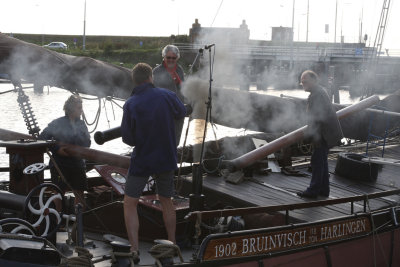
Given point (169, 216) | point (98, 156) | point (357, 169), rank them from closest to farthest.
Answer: point (169, 216), point (98, 156), point (357, 169)

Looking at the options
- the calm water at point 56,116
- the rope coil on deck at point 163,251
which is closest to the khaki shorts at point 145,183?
the rope coil on deck at point 163,251

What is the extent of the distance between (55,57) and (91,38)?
44668 millimetres

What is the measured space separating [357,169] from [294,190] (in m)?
1.30

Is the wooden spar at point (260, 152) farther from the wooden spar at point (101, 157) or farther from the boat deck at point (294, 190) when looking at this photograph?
the wooden spar at point (101, 157)

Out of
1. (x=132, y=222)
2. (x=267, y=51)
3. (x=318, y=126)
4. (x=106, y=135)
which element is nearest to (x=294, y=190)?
(x=318, y=126)

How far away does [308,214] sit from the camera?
252 inches

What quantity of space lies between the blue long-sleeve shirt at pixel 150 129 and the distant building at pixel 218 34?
146 inches

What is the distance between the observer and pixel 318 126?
671 cm

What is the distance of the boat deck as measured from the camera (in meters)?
6.40

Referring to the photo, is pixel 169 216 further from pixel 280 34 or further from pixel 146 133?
pixel 280 34

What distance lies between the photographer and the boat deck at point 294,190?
21.0 feet

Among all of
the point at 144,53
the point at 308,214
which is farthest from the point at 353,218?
the point at 144,53

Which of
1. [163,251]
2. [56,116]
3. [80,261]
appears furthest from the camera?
[56,116]

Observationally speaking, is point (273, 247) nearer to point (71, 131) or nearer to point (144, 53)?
point (71, 131)
